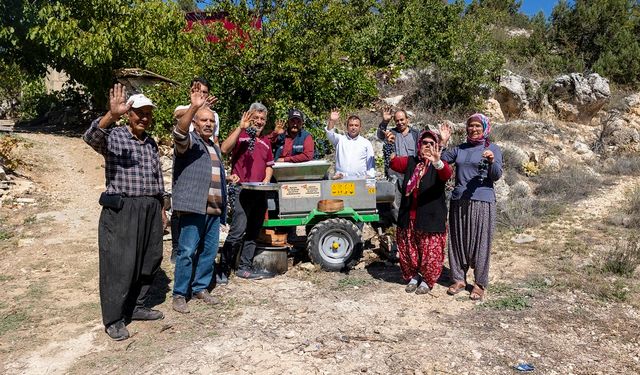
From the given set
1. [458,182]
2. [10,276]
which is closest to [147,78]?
[10,276]

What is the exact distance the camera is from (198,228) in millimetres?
3986

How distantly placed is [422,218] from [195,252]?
79.3 inches

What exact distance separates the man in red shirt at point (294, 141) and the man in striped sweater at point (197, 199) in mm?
1170

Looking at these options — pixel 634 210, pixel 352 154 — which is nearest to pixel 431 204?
pixel 352 154

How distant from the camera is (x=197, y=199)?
3.89 m

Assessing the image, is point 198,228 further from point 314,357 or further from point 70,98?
point 70,98

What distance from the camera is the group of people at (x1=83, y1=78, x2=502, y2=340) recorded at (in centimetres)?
356

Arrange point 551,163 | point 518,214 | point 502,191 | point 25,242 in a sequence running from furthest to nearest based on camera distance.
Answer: point 551,163
point 502,191
point 518,214
point 25,242

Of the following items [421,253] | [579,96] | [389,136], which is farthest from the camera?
[579,96]

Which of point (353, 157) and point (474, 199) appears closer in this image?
point (474, 199)

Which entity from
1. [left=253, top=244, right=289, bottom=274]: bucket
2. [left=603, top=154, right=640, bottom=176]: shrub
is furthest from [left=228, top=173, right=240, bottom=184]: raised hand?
[left=603, top=154, right=640, bottom=176]: shrub

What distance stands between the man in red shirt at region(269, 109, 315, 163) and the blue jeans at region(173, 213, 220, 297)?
1.29 m

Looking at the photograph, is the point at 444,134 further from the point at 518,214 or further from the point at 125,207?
the point at 518,214

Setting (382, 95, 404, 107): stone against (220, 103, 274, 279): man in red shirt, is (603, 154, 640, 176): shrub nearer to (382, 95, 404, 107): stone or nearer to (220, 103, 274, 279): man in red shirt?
(382, 95, 404, 107): stone
